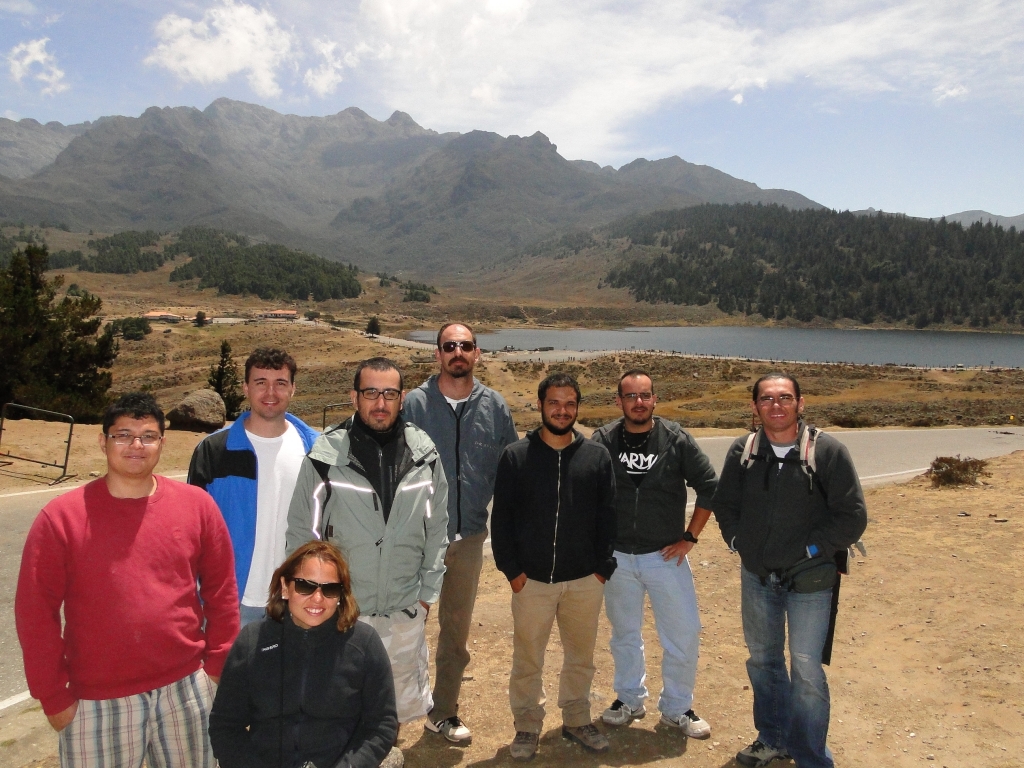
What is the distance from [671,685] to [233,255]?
181 m

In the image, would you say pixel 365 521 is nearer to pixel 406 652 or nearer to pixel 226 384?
pixel 406 652

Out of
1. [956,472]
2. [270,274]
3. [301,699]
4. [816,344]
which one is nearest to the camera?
[301,699]

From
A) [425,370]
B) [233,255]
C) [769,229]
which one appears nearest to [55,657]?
[425,370]

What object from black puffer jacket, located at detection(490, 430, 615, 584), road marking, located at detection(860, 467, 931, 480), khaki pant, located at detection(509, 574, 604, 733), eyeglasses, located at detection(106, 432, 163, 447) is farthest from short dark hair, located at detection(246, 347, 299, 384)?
road marking, located at detection(860, 467, 931, 480)

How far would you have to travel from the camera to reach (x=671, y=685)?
168 inches

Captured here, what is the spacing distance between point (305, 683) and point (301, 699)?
0.06m

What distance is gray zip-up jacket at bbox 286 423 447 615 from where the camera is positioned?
337 centimetres

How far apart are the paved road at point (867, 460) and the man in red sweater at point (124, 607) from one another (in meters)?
2.98

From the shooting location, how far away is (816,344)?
95188 millimetres

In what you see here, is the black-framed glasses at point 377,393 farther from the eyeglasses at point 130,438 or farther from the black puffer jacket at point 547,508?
the eyeglasses at point 130,438

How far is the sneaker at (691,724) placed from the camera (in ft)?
13.5

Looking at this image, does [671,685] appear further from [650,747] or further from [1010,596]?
[1010,596]

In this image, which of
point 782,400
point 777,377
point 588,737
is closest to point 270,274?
point 588,737

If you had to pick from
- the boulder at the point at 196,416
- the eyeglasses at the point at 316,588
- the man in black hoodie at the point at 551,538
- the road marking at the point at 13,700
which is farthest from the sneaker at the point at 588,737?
the boulder at the point at 196,416
